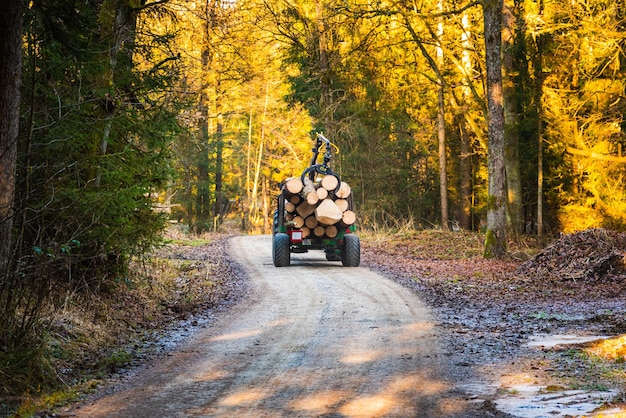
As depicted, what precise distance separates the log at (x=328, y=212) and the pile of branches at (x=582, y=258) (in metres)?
4.82

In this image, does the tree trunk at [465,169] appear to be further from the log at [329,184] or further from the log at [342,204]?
the log at [329,184]

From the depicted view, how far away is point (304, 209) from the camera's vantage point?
18109mm

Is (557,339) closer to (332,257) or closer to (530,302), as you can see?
(530,302)

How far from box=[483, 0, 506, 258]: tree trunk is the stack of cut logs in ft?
14.9

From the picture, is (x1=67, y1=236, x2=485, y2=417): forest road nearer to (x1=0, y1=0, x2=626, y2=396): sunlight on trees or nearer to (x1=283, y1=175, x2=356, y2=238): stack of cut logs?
(x1=0, y1=0, x2=626, y2=396): sunlight on trees

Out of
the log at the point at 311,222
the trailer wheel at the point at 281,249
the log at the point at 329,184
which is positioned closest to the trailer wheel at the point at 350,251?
the log at the point at 311,222

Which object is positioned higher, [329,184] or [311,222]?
[329,184]

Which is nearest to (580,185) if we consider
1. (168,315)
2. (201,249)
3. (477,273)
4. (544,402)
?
(477,273)

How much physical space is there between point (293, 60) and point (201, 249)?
13.2 m

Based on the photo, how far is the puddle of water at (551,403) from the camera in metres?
5.64

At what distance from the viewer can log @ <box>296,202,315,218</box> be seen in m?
18.1

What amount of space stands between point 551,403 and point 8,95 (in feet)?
19.9

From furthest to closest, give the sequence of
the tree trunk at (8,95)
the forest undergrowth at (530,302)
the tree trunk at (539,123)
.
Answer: the tree trunk at (539,123)
the forest undergrowth at (530,302)
the tree trunk at (8,95)

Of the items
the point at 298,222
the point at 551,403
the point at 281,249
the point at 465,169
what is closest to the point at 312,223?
the point at 298,222
